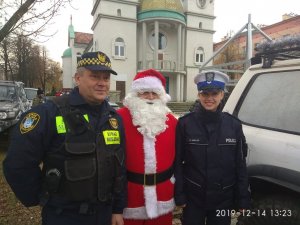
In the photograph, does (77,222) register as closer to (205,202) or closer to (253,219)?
(205,202)

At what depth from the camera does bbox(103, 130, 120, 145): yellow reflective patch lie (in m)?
2.15

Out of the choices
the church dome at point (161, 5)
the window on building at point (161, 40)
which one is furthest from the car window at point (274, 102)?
the window on building at point (161, 40)

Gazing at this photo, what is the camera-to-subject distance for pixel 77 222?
6.72 ft

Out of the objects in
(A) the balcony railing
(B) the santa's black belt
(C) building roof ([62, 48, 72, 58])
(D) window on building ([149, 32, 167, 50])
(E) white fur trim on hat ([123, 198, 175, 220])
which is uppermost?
(C) building roof ([62, 48, 72, 58])

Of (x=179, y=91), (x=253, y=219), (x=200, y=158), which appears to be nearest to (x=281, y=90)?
(x=200, y=158)

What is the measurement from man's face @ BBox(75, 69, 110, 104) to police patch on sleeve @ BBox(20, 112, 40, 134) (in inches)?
14.5

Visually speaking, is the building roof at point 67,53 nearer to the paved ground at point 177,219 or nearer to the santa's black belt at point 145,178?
the paved ground at point 177,219

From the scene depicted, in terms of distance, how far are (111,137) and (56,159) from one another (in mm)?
418

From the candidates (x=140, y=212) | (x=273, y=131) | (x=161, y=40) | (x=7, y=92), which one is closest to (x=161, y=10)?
(x=161, y=40)

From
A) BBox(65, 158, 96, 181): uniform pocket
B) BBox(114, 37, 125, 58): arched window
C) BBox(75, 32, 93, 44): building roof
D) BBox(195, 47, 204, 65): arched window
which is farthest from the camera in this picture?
BBox(75, 32, 93, 44): building roof

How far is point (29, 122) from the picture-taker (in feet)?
6.47

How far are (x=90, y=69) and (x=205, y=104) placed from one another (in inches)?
39.9

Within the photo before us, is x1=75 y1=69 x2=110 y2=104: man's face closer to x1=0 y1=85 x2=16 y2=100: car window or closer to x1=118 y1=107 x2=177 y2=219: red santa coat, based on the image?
x1=118 y1=107 x2=177 y2=219: red santa coat

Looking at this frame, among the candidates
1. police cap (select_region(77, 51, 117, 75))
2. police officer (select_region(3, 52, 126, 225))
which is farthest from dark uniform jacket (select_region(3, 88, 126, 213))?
police cap (select_region(77, 51, 117, 75))
